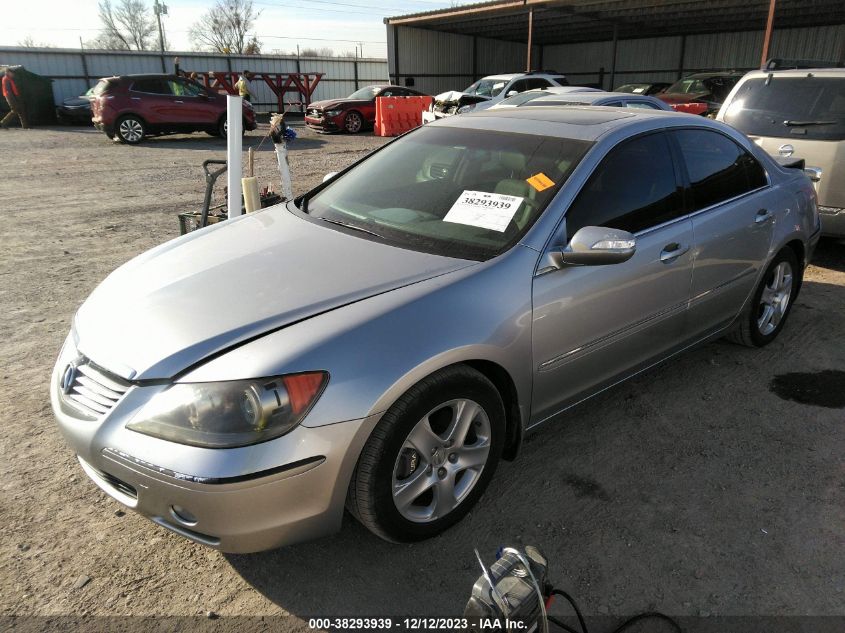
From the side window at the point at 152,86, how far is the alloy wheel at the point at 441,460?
52.2 ft

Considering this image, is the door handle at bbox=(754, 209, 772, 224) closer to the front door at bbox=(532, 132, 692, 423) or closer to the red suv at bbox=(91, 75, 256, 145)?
the front door at bbox=(532, 132, 692, 423)

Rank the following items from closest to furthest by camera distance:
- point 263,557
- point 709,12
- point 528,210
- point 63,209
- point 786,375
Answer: point 263,557 < point 528,210 < point 786,375 < point 63,209 < point 709,12

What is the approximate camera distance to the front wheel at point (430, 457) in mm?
2232

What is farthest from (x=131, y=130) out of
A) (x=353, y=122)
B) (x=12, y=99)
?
(x=12, y=99)

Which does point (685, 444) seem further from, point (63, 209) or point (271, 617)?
point (63, 209)

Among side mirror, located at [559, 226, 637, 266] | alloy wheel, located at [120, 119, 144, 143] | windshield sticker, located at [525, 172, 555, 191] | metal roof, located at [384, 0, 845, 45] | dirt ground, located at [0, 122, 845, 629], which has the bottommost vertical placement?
dirt ground, located at [0, 122, 845, 629]

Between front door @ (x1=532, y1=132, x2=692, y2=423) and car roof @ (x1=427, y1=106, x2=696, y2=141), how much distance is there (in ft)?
0.42

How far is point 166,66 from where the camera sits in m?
25.2

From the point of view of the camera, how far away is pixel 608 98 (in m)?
8.77

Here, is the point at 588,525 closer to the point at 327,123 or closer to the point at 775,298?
the point at 775,298

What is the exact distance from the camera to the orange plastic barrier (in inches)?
694

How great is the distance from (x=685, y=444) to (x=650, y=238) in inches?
41.5

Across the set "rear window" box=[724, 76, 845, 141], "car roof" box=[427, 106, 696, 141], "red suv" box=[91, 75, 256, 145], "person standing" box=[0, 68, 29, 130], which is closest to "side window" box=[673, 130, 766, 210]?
"car roof" box=[427, 106, 696, 141]

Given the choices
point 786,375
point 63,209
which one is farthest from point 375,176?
point 63,209
